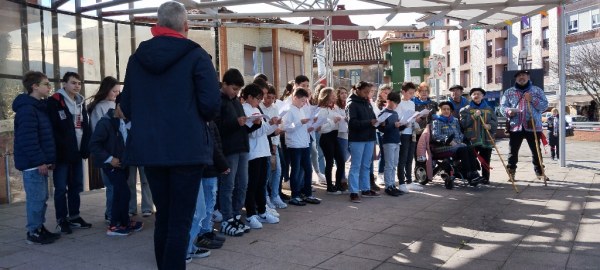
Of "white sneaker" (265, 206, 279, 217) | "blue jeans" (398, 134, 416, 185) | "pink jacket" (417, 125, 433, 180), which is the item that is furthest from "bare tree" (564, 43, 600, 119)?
"white sneaker" (265, 206, 279, 217)

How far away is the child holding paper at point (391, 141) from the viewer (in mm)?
8094

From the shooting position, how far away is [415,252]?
195 inches

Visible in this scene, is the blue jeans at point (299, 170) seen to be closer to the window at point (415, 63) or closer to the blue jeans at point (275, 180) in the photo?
the blue jeans at point (275, 180)

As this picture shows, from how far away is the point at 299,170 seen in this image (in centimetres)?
754

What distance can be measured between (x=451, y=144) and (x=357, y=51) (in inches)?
1892

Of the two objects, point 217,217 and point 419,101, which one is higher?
point 419,101

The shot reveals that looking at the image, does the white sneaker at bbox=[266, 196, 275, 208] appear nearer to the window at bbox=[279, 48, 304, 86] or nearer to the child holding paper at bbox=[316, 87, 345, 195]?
the child holding paper at bbox=[316, 87, 345, 195]

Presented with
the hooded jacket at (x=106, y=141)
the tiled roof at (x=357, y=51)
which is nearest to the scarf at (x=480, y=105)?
the hooded jacket at (x=106, y=141)

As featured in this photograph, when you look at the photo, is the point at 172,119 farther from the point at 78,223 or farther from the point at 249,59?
the point at 249,59

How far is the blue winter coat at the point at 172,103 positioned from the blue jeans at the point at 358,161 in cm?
453

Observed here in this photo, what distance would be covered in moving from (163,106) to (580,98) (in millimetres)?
46793

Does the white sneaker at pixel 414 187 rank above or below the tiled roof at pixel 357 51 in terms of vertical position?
below

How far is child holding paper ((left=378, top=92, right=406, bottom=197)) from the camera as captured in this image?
8094mm

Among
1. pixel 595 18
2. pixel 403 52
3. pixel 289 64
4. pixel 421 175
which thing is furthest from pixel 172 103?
pixel 403 52
